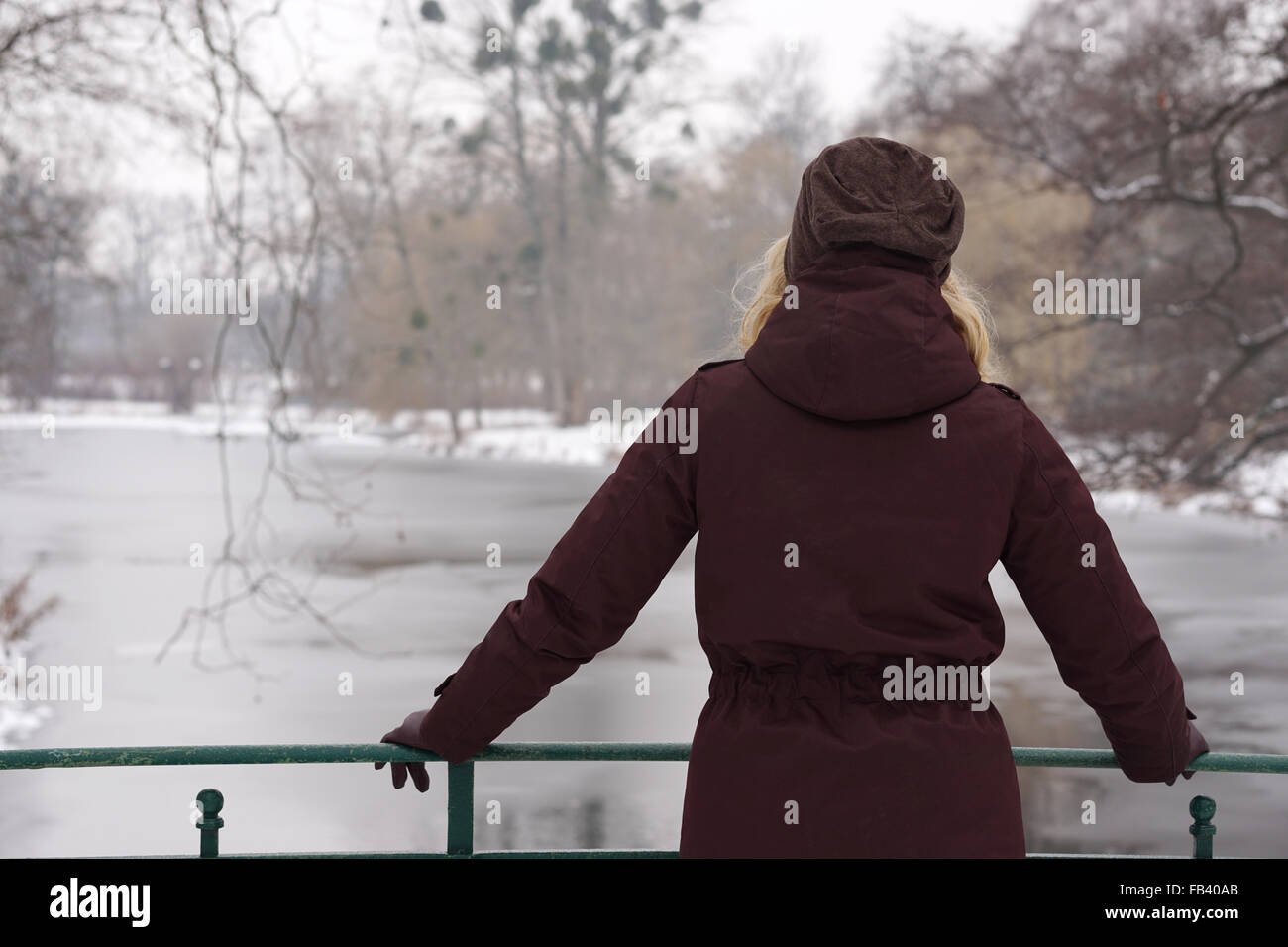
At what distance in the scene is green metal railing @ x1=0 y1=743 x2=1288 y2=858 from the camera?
181 centimetres

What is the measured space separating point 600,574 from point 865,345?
0.38 m

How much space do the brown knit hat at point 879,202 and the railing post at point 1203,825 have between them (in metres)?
0.99

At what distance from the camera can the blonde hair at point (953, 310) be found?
1538 mm

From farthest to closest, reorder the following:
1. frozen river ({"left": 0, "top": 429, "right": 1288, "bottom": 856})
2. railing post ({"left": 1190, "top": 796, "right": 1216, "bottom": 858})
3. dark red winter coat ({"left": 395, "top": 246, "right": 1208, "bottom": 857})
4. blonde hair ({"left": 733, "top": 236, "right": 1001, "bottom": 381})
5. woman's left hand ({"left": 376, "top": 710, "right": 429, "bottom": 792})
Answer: frozen river ({"left": 0, "top": 429, "right": 1288, "bottom": 856})
railing post ({"left": 1190, "top": 796, "right": 1216, "bottom": 858})
woman's left hand ({"left": 376, "top": 710, "right": 429, "bottom": 792})
blonde hair ({"left": 733, "top": 236, "right": 1001, "bottom": 381})
dark red winter coat ({"left": 395, "top": 246, "right": 1208, "bottom": 857})

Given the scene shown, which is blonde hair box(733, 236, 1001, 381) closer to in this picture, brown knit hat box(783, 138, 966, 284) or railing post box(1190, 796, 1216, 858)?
brown knit hat box(783, 138, 966, 284)

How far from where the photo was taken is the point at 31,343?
10.4m

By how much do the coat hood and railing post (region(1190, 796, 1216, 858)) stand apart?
3.04 ft

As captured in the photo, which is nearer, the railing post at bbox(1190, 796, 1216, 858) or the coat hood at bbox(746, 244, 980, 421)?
the coat hood at bbox(746, 244, 980, 421)

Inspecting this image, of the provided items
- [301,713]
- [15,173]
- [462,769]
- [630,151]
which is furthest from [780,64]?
[462,769]

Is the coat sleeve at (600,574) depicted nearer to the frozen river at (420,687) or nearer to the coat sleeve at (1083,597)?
the coat sleeve at (1083,597)

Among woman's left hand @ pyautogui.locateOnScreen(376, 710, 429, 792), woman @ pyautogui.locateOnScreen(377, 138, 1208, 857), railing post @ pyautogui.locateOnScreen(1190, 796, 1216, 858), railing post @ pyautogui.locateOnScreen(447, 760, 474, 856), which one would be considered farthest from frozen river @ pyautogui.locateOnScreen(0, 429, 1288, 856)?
woman @ pyautogui.locateOnScreen(377, 138, 1208, 857)

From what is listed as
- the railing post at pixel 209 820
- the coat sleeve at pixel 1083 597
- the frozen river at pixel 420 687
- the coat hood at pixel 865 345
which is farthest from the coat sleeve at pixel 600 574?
the frozen river at pixel 420 687

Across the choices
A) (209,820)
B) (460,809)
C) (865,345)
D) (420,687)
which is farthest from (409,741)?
(420,687)
